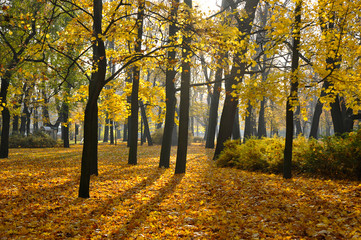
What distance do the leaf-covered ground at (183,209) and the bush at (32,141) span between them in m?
17.0

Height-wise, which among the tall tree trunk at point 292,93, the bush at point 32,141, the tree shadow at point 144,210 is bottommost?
the tree shadow at point 144,210

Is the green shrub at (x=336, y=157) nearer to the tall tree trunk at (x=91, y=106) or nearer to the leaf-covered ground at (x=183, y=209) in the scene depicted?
the leaf-covered ground at (x=183, y=209)

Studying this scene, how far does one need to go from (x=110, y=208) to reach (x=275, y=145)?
6.79 metres

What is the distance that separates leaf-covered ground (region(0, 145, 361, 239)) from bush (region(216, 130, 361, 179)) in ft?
2.11

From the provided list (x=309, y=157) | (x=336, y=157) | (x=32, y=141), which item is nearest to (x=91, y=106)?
(x=309, y=157)

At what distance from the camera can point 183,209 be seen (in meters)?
6.20

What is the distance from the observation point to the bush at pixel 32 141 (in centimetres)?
2408

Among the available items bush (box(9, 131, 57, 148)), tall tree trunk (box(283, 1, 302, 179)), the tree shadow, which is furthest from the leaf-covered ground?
bush (box(9, 131, 57, 148))

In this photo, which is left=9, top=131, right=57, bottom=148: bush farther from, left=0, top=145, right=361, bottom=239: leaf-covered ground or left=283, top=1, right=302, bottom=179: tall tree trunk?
left=283, top=1, right=302, bottom=179: tall tree trunk

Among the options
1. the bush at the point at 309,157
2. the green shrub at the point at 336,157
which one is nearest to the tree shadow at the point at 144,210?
the bush at the point at 309,157

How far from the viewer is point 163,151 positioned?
12.0m

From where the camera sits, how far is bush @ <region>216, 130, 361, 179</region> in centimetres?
773

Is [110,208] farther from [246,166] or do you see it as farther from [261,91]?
[246,166]

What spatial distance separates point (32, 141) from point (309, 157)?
2362 cm
